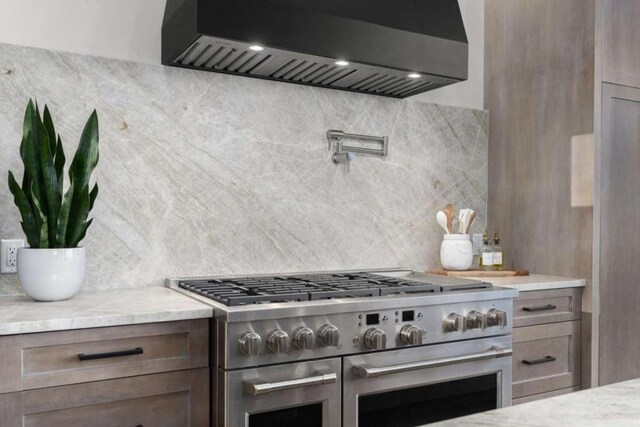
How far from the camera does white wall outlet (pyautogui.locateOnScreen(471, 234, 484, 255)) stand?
3072 mm

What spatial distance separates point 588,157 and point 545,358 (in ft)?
3.05

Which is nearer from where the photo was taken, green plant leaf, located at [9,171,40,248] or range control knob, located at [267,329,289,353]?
range control knob, located at [267,329,289,353]

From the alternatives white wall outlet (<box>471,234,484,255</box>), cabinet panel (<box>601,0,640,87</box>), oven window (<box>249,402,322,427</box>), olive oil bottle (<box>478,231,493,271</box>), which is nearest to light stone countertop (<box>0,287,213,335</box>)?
oven window (<box>249,402,322,427</box>)

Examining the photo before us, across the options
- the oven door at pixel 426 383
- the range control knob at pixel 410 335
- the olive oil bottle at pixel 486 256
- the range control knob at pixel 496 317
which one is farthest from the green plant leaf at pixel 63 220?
the olive oil bottle at pixel 486 256

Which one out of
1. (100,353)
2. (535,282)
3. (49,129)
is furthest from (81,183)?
(535,282)

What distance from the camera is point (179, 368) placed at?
5.52 ft

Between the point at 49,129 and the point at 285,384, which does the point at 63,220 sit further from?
the point at 285,384

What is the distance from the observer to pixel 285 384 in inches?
67.2

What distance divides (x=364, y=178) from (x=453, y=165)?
582 mm

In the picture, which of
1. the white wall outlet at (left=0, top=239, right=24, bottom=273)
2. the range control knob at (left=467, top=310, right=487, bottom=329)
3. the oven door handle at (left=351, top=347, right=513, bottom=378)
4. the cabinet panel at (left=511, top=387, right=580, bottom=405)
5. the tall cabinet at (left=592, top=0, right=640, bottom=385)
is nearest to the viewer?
the oven door handle at (left=351, top=347, right=513, bottom=378)

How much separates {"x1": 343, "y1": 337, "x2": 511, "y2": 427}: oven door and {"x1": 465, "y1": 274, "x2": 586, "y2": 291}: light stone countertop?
0.27m

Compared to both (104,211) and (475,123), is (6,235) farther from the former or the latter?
(475,123)

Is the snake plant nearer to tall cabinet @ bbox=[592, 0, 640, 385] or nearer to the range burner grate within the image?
the range burner grate

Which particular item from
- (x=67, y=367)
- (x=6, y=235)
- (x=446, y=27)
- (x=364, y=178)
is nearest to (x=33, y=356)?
(x=67, y=367)
